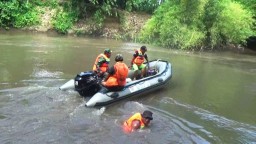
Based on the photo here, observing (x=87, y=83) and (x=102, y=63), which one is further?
(x=102, y=63)

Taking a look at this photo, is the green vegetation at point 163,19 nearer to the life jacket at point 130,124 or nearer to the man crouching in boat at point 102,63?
the man crouching in boat at point 102,63

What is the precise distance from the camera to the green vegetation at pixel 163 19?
2245 centimetres

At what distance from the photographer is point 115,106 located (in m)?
9.98

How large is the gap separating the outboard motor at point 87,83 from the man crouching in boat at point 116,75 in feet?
0.82

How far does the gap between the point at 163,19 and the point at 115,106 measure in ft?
45.7

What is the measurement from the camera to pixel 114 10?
27.1 metres

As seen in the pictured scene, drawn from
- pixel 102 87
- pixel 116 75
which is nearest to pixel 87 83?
pixel 102 87

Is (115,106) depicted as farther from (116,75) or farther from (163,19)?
(163,19)

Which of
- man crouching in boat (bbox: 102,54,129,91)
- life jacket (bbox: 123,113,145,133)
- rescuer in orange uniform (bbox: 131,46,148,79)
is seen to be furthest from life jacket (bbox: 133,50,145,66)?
life jacket (bbox: 123,113,145,133)

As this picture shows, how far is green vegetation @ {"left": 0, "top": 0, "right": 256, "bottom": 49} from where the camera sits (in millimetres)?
22453

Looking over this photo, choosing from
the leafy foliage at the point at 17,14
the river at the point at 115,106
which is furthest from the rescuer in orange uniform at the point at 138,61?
the leafy foliage at the point at 17,14

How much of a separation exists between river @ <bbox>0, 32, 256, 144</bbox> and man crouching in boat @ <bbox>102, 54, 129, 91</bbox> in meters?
0.57

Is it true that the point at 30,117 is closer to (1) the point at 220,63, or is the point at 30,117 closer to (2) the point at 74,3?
(1) the point at 220,63

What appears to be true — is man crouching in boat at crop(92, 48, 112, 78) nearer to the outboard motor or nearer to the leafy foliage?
the outboard motor
